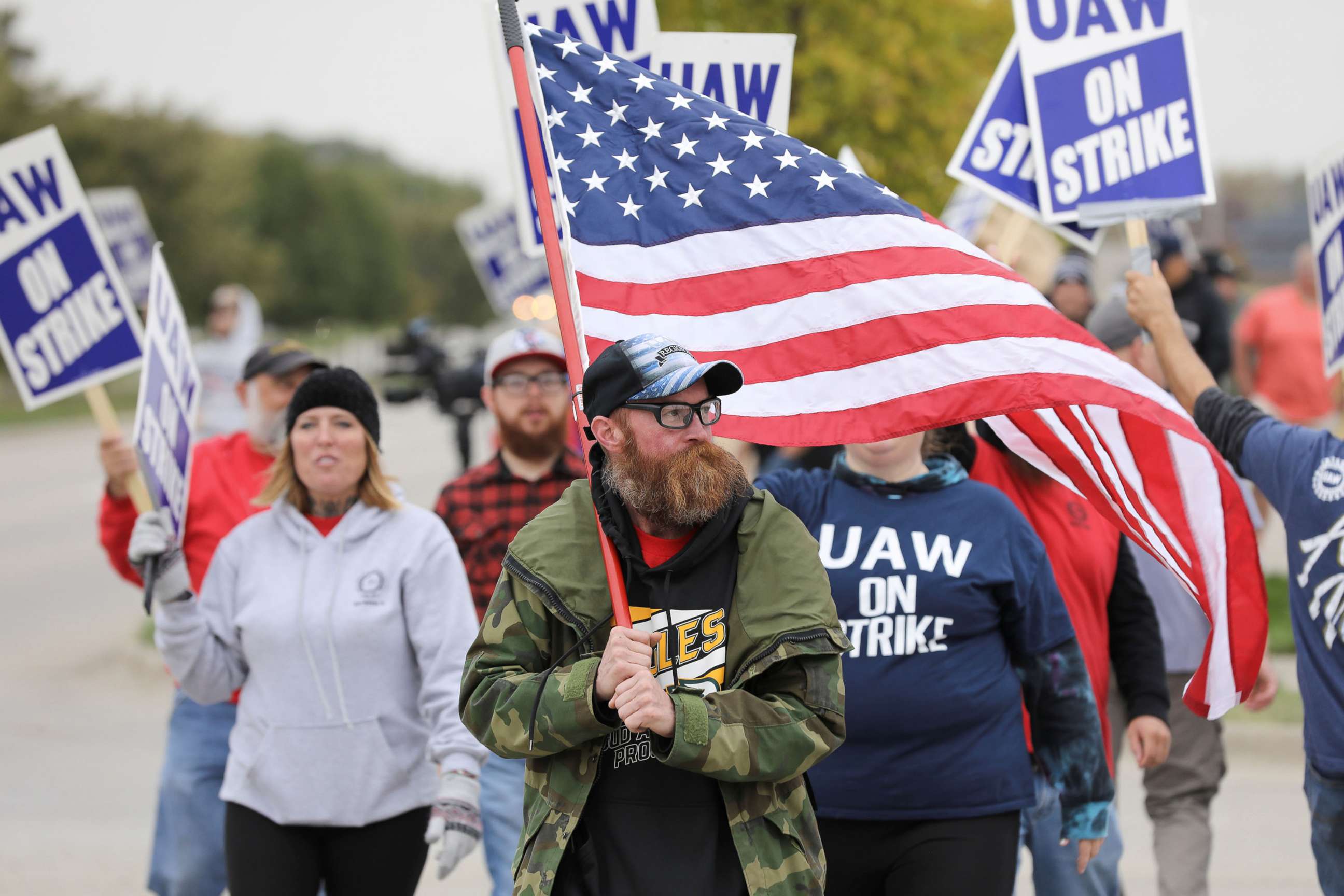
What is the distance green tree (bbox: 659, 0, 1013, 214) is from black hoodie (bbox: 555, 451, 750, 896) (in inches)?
379

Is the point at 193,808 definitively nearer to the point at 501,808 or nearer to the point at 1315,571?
the point at 501,808

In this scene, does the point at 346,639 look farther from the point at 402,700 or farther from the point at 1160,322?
the point at 1160,322

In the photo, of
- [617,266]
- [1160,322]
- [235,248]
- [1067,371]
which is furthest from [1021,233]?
[235,248]

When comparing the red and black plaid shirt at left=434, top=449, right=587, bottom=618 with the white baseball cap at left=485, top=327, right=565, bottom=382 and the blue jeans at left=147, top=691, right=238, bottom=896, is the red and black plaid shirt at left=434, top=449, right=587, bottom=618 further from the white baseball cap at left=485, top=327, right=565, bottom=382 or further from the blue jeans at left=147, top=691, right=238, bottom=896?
the blue jeans at left=147, top=691, right=238, bottom=896

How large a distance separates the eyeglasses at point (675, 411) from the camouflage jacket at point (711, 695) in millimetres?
235

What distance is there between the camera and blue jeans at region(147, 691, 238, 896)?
477 centimetres

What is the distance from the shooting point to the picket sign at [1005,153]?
190 inches

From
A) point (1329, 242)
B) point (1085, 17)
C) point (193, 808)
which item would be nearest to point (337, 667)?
point (193, 808)

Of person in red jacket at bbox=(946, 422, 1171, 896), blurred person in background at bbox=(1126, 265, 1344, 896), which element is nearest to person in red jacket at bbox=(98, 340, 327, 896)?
person in red jacket at bbox=(946, 422, 1171, 896)

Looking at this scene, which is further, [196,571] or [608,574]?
[196,571]

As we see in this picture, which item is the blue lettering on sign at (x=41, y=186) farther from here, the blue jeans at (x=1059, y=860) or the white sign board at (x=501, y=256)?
the white sign board at (x=501, y=256)

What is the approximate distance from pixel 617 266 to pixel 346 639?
132cm

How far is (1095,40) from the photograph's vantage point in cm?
475

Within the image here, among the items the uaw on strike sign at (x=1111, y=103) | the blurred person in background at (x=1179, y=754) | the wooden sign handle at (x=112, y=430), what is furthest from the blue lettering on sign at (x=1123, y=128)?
the wooden sign handle at (x=112, y=430)
